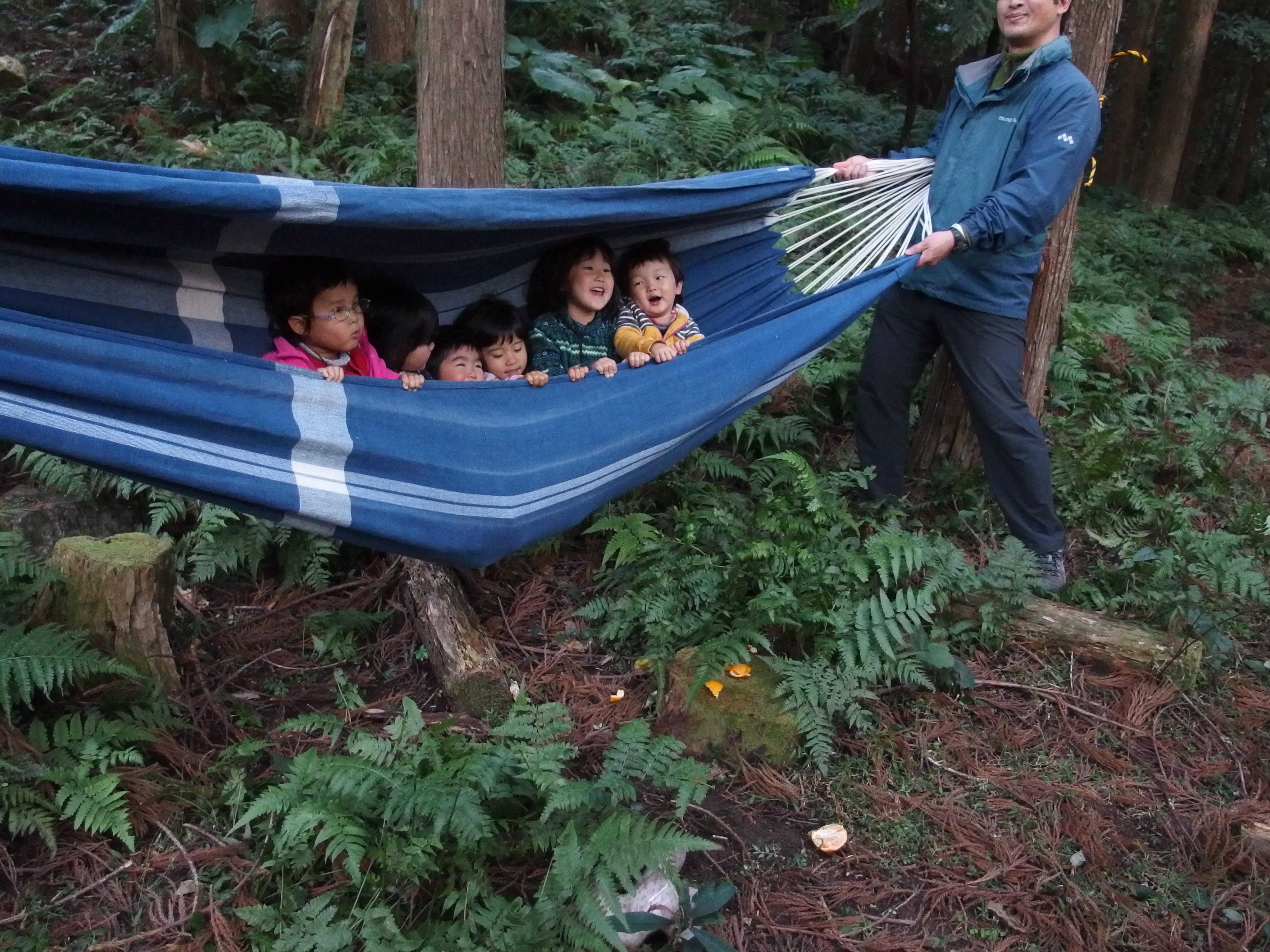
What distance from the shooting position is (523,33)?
7125mm

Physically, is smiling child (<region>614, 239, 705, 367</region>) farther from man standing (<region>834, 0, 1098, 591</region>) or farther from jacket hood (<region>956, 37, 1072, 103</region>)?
jacket hood (<region>956, 37, 1072, 103</region>)

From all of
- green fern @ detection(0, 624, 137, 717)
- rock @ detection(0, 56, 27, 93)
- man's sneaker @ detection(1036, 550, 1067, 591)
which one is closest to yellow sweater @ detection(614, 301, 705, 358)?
man's sneaker @ detection(1036, 550, 1067, 591)

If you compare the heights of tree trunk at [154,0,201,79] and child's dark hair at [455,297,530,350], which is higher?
tree trunk at [154,0,201,79]

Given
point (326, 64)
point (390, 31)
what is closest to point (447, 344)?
point (326, 64)

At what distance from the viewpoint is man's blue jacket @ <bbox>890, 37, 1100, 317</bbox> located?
2.62 metres

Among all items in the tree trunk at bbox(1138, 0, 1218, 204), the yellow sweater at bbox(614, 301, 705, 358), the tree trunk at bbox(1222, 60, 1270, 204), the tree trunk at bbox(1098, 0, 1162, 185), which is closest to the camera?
the yellow sweater at bbox(614, 301, 705, 358)

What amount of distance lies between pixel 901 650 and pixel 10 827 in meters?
2.10

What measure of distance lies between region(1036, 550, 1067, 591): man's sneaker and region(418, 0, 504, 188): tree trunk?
2.33 m

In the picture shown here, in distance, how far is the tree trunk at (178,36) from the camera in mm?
5809

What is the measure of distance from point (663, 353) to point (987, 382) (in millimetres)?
1037

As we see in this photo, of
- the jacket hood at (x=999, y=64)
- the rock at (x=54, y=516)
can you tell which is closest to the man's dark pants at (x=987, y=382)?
the jacket hood at (x=999, y=64)

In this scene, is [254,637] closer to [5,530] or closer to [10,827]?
[5,530]

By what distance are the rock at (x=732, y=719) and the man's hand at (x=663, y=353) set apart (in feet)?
2.65

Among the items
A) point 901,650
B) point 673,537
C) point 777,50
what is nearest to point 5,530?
point 673,537
